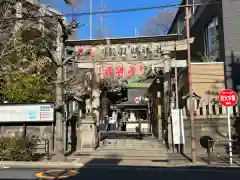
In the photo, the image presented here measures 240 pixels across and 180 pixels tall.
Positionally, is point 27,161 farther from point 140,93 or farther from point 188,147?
point 140,93

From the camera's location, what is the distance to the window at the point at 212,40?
2053 cm

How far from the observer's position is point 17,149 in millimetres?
14547

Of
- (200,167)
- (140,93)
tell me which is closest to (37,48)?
(200,167)

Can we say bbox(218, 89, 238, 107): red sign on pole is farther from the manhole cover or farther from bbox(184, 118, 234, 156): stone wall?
the manhole cover

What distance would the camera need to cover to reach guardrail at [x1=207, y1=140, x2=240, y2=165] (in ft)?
45.6

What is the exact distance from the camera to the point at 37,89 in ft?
65.8

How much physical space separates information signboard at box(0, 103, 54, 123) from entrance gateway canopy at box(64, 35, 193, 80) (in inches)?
145

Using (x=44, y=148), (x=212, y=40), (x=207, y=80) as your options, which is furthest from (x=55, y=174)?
(x=212, y=40)

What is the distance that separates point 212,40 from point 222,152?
28.7ft

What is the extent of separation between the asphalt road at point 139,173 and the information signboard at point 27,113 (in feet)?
16.9

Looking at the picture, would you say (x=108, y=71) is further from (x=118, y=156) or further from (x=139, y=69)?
(x=118, y=156)

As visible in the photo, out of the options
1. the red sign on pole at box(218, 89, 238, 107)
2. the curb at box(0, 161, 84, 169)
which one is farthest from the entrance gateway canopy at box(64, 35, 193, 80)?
the curb at box(0, 161, 84, 169)

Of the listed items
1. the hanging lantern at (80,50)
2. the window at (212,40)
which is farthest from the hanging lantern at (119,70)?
the window at (212,40)

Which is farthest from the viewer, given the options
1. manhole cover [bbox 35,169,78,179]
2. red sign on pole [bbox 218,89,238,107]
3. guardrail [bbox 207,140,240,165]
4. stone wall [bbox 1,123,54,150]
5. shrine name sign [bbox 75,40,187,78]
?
shrine name sign [bbox 75,40,187,78]
